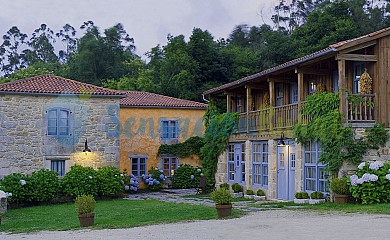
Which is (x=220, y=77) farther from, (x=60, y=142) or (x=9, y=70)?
(x=9, y=70)

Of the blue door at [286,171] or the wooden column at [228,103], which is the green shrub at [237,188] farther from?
the wooden column at [228,103]

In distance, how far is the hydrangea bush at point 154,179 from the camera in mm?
33000

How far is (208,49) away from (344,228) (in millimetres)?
34430

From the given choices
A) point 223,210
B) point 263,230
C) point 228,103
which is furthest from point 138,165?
point 263,230

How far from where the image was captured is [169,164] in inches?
1362

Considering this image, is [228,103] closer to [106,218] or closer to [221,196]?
[106,218]

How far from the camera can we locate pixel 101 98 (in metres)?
28.9

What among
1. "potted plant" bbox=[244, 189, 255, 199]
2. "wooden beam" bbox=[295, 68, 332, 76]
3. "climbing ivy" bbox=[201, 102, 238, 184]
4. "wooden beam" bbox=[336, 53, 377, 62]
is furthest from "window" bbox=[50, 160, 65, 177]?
"wooden beam" bbox=[336, 53, 377, 62]

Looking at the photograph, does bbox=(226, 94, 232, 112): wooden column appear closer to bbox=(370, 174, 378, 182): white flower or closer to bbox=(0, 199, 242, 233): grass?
bbox=(0, 199, 242, 233): grass

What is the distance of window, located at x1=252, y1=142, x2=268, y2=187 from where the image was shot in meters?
23.8

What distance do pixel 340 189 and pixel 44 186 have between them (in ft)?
40.5

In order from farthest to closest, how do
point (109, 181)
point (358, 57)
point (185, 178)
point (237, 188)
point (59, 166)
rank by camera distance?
point (185, 178) < point (59, 166) < point (109, 181) < point (237, 188) < point (358, 57)

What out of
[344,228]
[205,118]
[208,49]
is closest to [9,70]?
[208,49]

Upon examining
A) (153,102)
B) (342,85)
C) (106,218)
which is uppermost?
(153,102)
